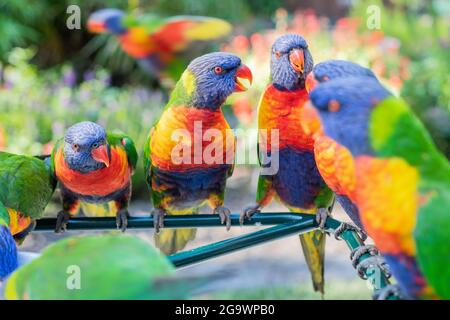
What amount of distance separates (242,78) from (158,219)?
1.12 feet

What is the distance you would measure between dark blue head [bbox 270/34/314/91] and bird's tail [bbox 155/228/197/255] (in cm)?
47

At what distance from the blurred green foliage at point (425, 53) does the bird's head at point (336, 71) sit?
2.45 m

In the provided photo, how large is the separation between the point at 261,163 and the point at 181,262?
528mm

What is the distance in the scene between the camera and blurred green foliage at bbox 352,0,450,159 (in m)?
3.65

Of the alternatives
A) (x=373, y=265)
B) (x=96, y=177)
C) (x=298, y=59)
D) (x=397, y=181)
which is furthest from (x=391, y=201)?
(x=96, y=177)

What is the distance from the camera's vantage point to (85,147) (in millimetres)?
1258

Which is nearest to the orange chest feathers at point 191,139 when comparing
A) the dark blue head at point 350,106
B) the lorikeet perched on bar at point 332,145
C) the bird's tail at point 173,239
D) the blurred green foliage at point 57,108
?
the bird's tail at point 173,239

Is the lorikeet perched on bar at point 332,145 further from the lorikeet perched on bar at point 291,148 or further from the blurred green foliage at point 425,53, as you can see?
Result: the blurred green foliage at point 425,53

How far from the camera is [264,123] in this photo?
133 centimetres

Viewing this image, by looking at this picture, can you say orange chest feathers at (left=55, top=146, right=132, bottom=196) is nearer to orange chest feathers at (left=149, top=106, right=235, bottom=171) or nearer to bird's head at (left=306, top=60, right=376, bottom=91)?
orange chest feathers at (left=149, top=106, right=235, bottom=171)

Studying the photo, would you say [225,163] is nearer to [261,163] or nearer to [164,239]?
[261,163]

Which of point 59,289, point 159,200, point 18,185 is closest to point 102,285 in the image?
point 59,289

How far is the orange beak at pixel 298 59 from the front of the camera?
123cm

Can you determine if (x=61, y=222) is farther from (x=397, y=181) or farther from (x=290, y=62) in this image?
(x=397, y=181)
